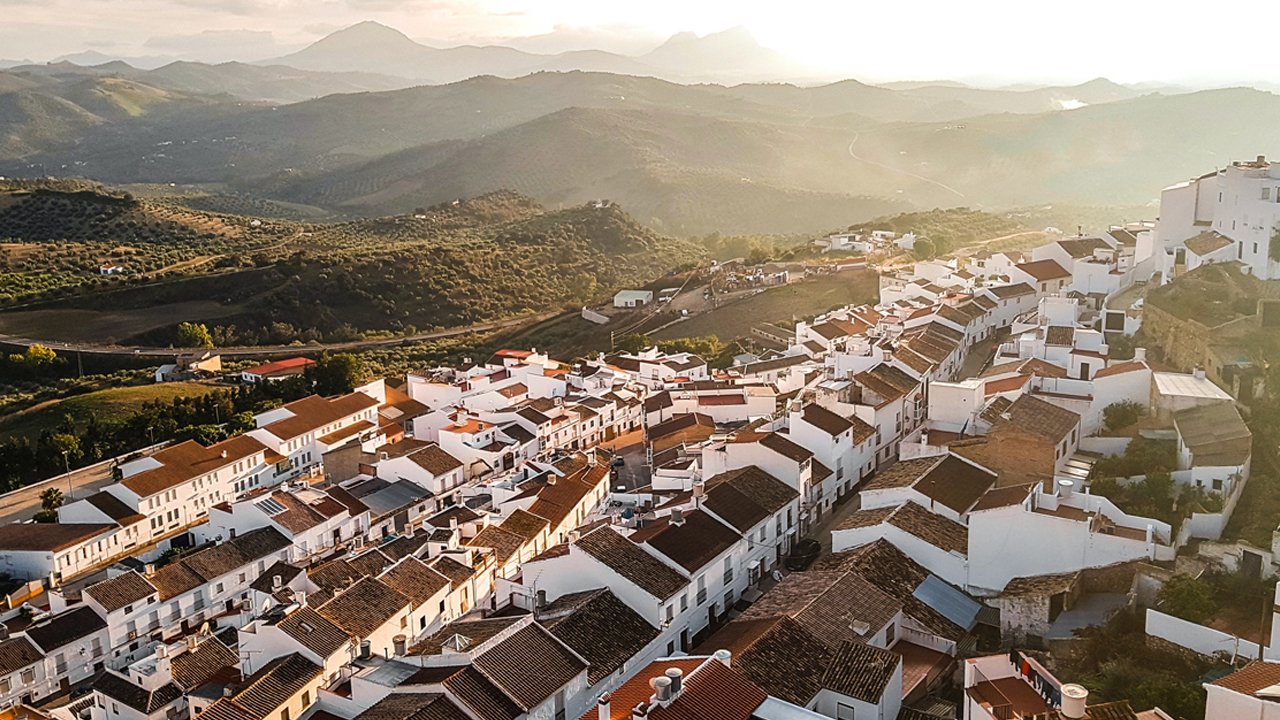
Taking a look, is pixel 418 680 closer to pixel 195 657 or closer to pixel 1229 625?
pixel 195 657

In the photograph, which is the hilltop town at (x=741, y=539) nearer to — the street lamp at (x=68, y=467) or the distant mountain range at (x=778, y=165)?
the street lamp at (x=68, y=467)

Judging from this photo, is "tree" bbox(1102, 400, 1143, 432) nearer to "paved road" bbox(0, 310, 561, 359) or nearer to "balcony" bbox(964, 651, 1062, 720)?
"balcony" bbox(964, 651, 1062, 720)

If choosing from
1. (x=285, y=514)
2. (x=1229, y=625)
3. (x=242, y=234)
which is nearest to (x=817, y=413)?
(x=1229, y=625)

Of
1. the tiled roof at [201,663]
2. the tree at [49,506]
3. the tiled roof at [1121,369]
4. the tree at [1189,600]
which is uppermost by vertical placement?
the tiled roof at [1121,369]

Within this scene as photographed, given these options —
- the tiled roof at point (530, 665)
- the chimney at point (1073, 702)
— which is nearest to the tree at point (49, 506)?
the tiled roof at point (530, 665)

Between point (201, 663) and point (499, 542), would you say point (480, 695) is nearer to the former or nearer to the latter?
point (201, 663)

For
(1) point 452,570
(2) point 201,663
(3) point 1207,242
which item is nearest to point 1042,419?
(3) point 1207,242

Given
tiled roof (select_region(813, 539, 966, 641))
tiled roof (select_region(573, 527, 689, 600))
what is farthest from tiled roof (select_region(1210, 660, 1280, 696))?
tiled roof (select_region(573, 527, 689, 600))
